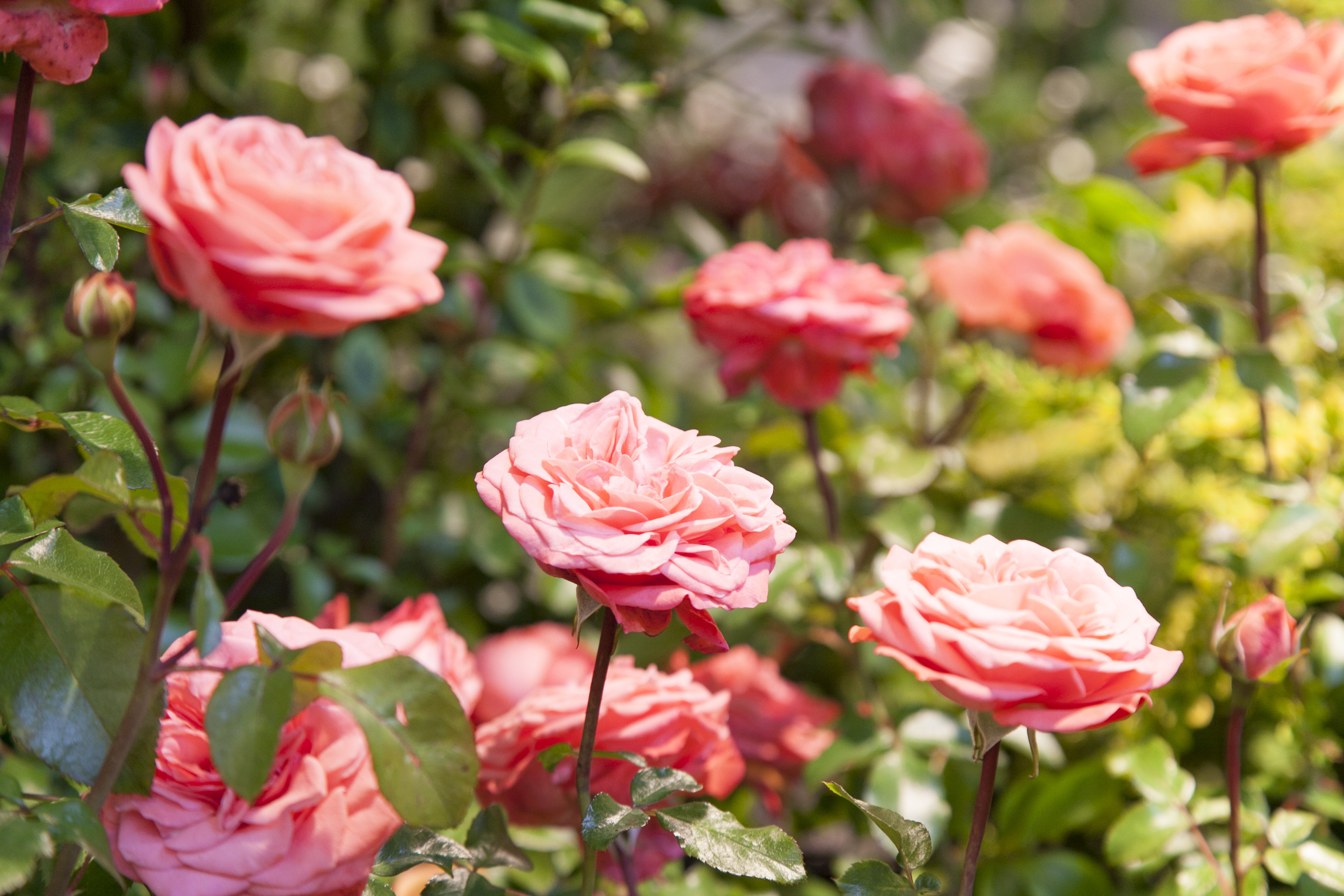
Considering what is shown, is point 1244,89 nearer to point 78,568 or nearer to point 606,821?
point 606,821

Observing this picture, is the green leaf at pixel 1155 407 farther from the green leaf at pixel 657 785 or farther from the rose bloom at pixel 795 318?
the green leaf at pixel 657 785

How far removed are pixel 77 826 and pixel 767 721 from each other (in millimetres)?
385

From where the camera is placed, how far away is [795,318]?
51cm

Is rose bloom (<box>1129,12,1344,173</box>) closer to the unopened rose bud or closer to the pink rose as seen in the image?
the pink rose

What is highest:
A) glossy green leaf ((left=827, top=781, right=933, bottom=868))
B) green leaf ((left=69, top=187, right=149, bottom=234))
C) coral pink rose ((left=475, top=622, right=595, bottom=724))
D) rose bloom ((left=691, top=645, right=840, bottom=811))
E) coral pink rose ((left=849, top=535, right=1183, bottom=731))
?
green leaf ((left=69, top=187, right=149, bottom=234))

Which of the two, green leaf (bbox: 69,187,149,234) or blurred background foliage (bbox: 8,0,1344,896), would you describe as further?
blurred background foliage (bbox: 8,0,1344,896)

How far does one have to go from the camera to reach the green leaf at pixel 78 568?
0.34 metres

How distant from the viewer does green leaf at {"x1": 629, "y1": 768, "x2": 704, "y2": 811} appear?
1.16 ft

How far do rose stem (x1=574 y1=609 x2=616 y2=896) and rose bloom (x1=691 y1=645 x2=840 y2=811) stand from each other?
21 cm

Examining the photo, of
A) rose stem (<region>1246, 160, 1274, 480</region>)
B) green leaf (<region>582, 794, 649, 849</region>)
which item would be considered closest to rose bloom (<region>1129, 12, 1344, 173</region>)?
rose stem (<region>1246, 160, 1274, 480</region>)

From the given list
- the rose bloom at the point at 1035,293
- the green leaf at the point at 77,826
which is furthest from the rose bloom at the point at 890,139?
the green leaf at the point at 77,826

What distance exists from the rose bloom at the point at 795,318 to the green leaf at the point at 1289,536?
0.76ft

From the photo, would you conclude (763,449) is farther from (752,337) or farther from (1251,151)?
(1251,151)

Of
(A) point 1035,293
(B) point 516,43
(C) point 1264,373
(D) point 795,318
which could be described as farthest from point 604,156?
(C) point 1264,373
